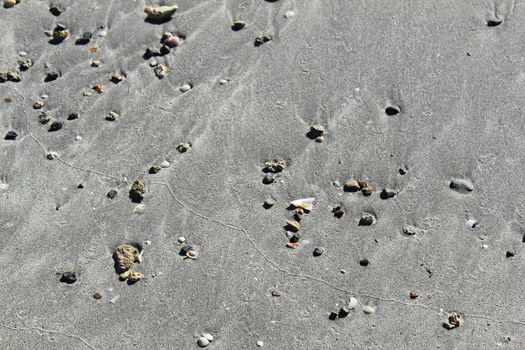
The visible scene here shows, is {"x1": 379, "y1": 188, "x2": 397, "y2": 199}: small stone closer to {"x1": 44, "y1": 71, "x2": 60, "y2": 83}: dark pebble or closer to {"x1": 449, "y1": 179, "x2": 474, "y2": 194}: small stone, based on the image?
{"x1": 449, "y1": 179, "x2": 474, "y2": 194}: small stone

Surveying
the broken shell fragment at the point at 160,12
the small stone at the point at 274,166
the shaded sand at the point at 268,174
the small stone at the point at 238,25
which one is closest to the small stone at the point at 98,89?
the shaded sand at the point at 268,174

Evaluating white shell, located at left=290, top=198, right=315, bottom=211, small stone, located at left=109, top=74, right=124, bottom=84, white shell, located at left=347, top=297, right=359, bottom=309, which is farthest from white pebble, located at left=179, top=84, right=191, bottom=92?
white shell, located at left=347, top=297, right=359, bottom=309

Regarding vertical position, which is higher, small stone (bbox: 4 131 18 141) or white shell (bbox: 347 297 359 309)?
small stone (bbox: 4 131 18 141)

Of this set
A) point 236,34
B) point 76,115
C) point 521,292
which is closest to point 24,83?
point 76,115

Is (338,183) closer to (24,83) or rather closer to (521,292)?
(521,292)

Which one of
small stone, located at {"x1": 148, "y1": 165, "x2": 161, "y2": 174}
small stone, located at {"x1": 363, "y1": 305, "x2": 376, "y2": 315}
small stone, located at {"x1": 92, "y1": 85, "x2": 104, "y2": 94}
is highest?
small stone, located at {"x1": 92, "y1": 85, "x2": 104, "y2": 94}

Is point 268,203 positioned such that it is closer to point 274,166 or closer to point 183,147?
point 274,166
